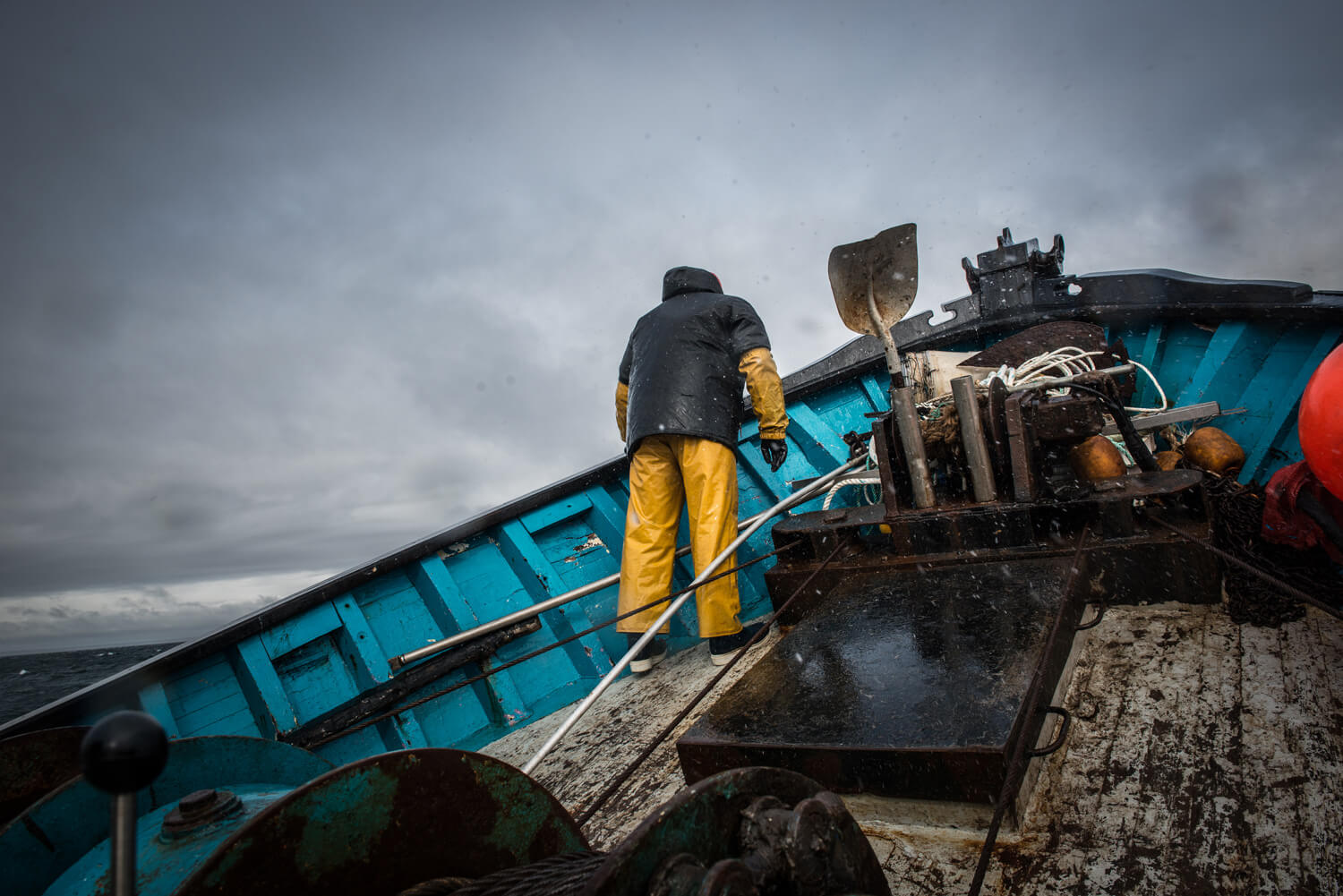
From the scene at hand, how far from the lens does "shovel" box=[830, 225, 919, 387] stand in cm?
365

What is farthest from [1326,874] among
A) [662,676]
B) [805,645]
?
[662,676]

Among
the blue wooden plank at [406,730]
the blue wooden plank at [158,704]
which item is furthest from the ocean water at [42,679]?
the blue wooden plank at [406,730]

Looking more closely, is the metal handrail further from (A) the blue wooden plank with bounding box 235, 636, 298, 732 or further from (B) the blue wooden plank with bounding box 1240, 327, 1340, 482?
(B) the blue wooden plank with bounding box 1240, 327, 1340, 482

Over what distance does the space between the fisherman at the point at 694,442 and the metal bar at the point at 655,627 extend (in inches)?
6.5

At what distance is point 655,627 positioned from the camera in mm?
2752

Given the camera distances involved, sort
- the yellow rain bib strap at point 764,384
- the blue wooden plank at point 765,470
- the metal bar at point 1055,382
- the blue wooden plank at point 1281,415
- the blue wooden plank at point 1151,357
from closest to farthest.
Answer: the metal bar at point 1055,382 < the yellow rain bib strap at point 764,384 < the blue wooden plank at point 1281,415 < the blue wooden plank at point 765,470 < the blue wooden plank at point 1151,357

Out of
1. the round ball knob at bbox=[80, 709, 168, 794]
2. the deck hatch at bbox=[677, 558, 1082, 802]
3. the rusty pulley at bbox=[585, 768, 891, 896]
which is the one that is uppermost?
the round ball knob at bbox=[80, 709, 168, 794]

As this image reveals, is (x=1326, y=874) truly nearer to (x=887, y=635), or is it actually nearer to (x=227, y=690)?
(x=887, y=635)

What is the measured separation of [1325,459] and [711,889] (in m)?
2.22

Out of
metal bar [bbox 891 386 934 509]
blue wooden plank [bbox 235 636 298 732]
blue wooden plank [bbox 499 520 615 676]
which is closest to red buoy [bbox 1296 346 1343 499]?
metal bar [bbox 891 386 934 509]

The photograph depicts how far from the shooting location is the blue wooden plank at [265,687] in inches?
112

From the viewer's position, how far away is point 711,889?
720mm

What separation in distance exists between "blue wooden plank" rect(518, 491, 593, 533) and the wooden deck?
74.3 inches

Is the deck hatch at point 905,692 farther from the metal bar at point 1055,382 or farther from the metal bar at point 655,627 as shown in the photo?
the metal bar at point 1055,382
